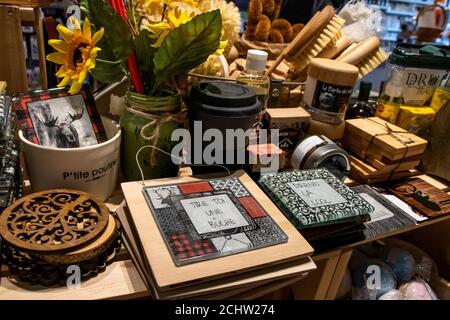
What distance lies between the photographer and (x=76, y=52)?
0.61 m

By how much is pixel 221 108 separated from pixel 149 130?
0.14m

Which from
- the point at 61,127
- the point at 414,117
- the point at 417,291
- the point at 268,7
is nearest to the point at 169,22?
the point at 61,127

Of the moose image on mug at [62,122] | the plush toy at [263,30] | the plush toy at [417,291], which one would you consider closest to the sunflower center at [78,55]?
the moose image on mug at [62,122]

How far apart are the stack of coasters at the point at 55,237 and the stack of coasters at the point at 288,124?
424 mm

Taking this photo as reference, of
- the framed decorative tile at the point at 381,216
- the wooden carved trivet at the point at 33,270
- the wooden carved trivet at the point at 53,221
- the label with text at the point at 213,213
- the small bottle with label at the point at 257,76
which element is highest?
the small bottle with label at the point at 257,76

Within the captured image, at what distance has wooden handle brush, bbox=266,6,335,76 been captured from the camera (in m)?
0.91

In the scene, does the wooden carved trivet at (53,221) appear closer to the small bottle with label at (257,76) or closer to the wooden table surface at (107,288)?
the wooden table surface at (107,288)

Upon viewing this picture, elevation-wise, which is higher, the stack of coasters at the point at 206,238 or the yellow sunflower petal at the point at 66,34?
the yellow sunflower petal at the point at 66,34

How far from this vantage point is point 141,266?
58cm

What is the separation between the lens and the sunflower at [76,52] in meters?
0.58
